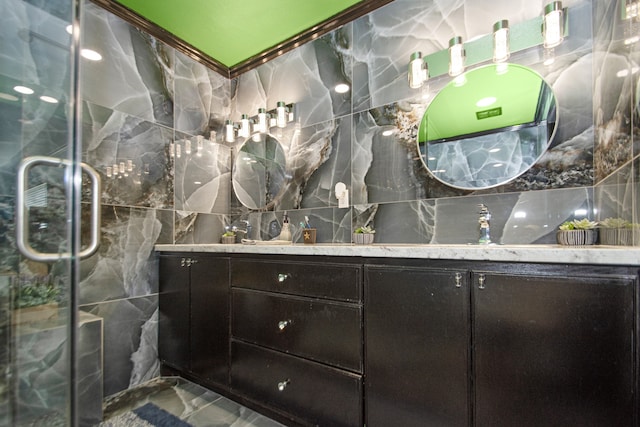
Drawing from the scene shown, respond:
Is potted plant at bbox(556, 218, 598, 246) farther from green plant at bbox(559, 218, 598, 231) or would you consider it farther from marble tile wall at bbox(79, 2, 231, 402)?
marble tile wall at bbox(79, 2, 231, 402)

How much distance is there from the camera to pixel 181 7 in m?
2.03

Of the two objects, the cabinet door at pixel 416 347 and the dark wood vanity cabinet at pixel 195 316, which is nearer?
the cabinet door at pixel 416 347

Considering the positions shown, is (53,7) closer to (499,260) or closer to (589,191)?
(499,260)

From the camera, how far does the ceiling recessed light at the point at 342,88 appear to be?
2.09m

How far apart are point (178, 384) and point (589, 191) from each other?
8.86ft

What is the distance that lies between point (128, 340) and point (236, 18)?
2450mm

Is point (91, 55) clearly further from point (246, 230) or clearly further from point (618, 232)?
point (618, 232)

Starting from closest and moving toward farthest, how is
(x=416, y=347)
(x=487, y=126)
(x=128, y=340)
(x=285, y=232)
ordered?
(x=416, y=347), (x=487, y=126), (x=128, y=340), (x=285, y=232)

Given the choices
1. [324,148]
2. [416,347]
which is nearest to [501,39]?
[324,148]

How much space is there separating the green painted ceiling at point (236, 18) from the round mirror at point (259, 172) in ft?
2.57

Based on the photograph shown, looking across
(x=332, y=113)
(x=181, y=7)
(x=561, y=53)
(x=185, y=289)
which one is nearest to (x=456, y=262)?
(x=561, y=53)

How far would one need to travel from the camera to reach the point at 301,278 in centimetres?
139

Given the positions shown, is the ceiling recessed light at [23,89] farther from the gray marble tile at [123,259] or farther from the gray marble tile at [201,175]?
the gray marble tile at [201,175]

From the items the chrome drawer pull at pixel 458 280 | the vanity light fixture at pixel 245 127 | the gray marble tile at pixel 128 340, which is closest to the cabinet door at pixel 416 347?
the chrome drawer pull at pixel 458 280
